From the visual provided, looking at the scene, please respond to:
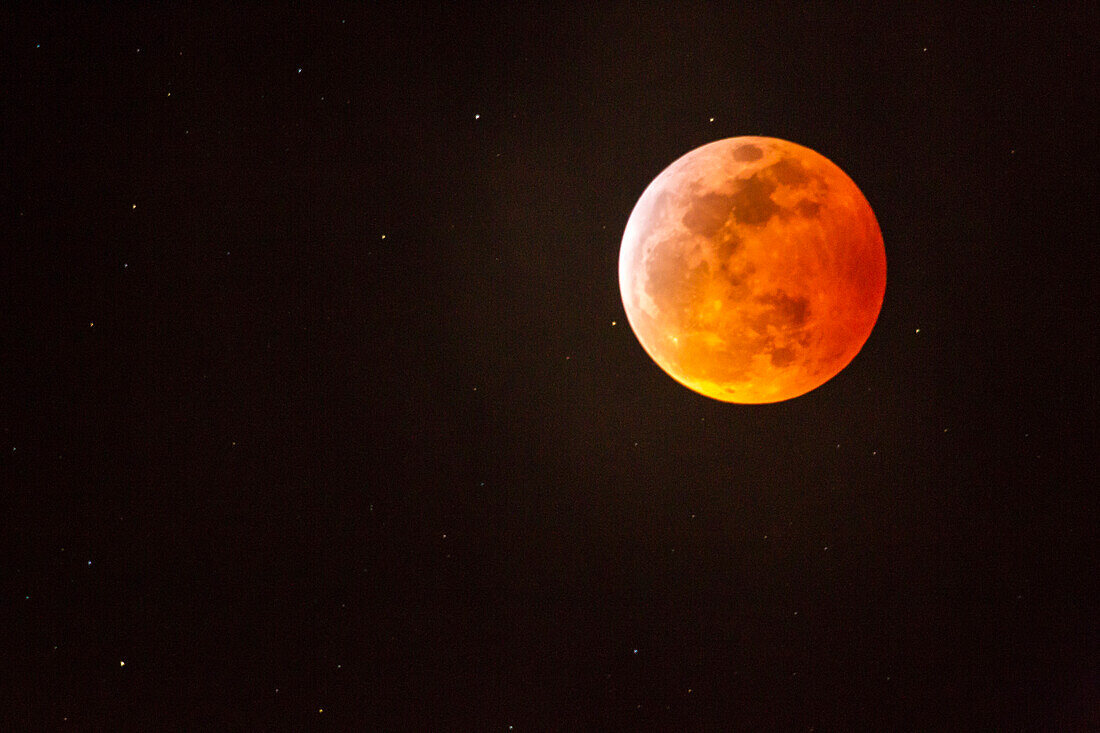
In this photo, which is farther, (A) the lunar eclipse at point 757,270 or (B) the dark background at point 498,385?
(B) the dark background at point 498,385

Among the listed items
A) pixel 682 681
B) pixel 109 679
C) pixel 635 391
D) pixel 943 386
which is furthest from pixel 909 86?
pixel 109 679

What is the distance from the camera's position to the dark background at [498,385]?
130 inches

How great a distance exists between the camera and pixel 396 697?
11.7 ft

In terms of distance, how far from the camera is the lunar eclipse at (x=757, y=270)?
2.44 metres

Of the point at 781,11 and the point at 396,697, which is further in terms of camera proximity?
the point at 396,697

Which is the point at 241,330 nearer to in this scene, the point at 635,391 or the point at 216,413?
the point at 216,413

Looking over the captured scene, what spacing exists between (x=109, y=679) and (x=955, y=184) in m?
4.04

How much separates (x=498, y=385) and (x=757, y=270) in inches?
53.4

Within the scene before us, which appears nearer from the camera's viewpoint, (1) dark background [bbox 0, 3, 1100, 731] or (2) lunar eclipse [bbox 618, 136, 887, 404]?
(2) lunar eclipse [bbox 618, 136, 887, 404]

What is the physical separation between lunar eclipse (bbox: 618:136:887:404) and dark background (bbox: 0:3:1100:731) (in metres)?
0.79

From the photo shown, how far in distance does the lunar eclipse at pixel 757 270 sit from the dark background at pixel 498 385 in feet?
2.60

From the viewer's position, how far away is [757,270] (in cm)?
243

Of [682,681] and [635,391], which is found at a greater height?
[635,391]

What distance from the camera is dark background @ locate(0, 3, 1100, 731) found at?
130 inches
